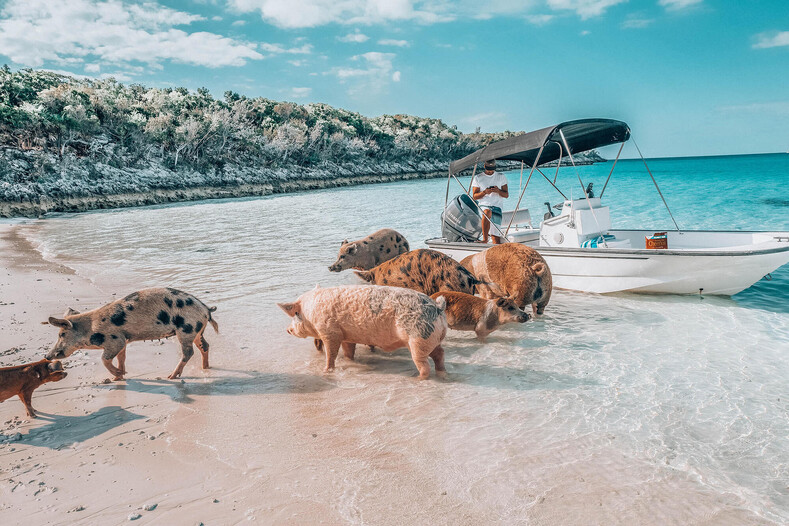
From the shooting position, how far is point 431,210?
2867 centimetres

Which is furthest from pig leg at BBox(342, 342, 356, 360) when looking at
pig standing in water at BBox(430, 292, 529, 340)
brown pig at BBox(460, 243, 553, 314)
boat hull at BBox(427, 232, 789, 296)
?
boat hull at BBox(427, 232, 789, 296)

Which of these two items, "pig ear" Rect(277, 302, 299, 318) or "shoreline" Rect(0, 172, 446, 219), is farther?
"shoreline" Rect(0, 172, 446, 219)

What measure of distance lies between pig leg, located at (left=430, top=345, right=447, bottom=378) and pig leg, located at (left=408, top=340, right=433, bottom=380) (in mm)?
205

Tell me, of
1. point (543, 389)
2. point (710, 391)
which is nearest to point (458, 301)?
point (543, 389)

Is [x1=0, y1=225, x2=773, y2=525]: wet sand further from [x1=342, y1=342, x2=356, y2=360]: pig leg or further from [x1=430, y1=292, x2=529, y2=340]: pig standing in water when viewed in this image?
[x1=430, y1=292, x2=529, y2=340]: pig standing in water

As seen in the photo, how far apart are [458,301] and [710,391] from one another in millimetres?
2953

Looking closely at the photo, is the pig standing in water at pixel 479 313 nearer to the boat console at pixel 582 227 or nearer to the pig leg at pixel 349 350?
the pig leg at pixel 349 350

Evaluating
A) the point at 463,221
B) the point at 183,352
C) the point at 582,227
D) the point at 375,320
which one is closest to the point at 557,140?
the point at 582,227

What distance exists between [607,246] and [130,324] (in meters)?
8.18

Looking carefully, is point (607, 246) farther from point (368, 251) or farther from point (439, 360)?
point (439, 360)

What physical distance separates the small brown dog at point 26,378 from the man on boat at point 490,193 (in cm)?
843

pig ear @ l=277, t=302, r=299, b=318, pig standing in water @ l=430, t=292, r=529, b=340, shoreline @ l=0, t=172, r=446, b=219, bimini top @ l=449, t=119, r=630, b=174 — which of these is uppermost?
bimini top @ l=449, t=119, r=630, b=174

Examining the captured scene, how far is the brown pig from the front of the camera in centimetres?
739

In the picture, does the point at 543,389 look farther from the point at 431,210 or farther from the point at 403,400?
the point at 431,210
